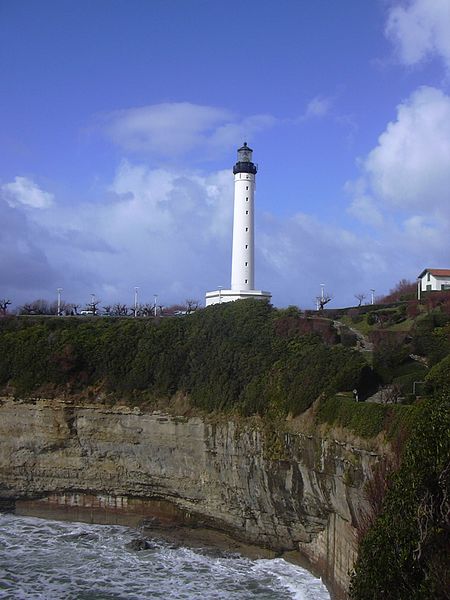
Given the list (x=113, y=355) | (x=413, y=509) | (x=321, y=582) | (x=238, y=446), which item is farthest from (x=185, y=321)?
(x=413, y=509)

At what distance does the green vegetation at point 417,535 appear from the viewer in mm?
13797

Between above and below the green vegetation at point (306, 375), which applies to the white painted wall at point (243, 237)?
above

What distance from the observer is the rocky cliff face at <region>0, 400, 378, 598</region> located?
2538 cm

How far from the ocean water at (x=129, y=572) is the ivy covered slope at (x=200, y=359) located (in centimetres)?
671

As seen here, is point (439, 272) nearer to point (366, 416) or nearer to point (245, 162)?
point (245, 162)

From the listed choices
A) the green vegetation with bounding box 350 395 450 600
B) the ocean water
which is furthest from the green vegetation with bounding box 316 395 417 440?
the ocean water

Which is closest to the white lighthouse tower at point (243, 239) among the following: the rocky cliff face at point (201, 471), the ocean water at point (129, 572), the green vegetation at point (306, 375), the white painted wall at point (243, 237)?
the white painted wall at point (243, 237)

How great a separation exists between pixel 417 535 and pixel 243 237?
3821 centimetres

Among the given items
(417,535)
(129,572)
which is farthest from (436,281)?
(417,535)

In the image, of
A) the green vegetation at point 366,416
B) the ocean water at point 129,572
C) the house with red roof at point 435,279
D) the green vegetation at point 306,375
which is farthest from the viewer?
the house with red roof at point 435,279

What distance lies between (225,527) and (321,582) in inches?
266

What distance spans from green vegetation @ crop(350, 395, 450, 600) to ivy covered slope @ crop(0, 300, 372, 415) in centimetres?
1376

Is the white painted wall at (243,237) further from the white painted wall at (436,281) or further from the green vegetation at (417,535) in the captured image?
the green vegetation at (417,535)

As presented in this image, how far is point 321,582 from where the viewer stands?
26.3 metres
